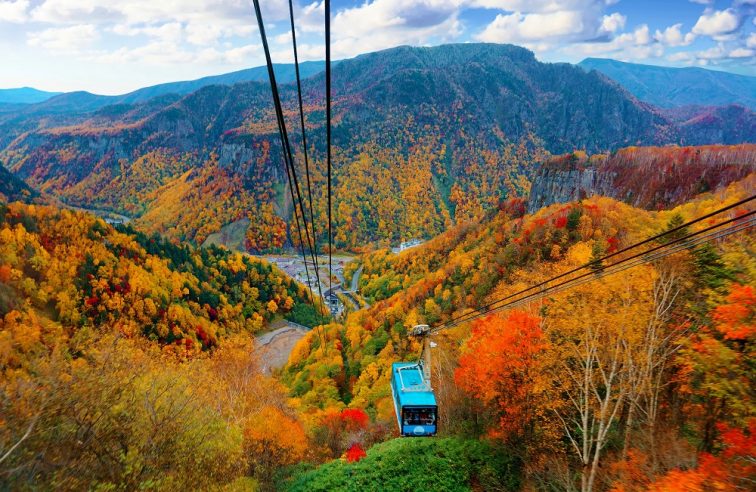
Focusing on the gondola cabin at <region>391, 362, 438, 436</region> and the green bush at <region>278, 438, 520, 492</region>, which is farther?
the green bush at <region>278, 438, 520, 492</region>

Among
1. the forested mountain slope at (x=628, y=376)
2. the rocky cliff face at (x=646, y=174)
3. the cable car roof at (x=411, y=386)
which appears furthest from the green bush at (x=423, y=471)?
the rocky cliff face at (x=646, y=174)

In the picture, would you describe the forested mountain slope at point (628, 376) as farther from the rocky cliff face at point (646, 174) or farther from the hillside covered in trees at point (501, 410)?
the rocky cliff face at point (646, 174)

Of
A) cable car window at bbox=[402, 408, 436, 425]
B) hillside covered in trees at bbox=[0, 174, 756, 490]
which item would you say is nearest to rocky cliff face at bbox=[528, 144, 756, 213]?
hillside covered in trees at bbox=[0, 174, 756, 490]

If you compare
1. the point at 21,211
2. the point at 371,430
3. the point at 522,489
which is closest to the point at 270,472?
the point at 371,430

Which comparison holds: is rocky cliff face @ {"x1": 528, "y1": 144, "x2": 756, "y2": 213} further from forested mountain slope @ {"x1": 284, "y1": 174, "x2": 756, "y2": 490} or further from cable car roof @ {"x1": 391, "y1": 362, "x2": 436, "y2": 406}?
cable car roof @ {"x1": 391, "y1": 362, "x2": 436, "y2": 406}

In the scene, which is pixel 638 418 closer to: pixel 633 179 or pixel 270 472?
pixel 270 472

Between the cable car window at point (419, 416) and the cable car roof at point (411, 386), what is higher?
the cable car roof at point (411, 386)
